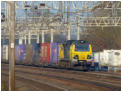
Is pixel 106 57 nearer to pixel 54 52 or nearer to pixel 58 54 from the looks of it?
pixel 58 54

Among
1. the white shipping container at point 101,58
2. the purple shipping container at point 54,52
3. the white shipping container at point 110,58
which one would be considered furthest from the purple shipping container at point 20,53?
the white shipping container at point 101,58

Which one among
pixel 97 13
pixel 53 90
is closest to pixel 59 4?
pixel 53 90

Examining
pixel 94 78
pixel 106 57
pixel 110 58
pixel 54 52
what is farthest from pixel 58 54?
pixel 94 78

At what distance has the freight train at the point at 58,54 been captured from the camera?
20.5 meters

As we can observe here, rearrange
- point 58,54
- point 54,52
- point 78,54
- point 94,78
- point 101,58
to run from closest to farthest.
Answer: point 94,78 → point 78,54 → point 58,54 → point 54,52 → point 101,58

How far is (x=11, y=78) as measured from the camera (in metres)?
9.52

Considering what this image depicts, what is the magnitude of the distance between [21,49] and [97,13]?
16673mm

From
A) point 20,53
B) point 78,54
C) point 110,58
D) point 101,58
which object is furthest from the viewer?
point 20,53

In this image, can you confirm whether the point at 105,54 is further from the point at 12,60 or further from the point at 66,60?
the point at 12,60

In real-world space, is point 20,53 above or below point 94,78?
above

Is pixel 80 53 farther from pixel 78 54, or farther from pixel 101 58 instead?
pixel 101 58

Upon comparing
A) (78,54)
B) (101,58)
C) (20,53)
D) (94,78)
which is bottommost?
(94,78)

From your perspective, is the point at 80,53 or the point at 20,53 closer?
the point at 80,53

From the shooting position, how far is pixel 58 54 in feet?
75.1
